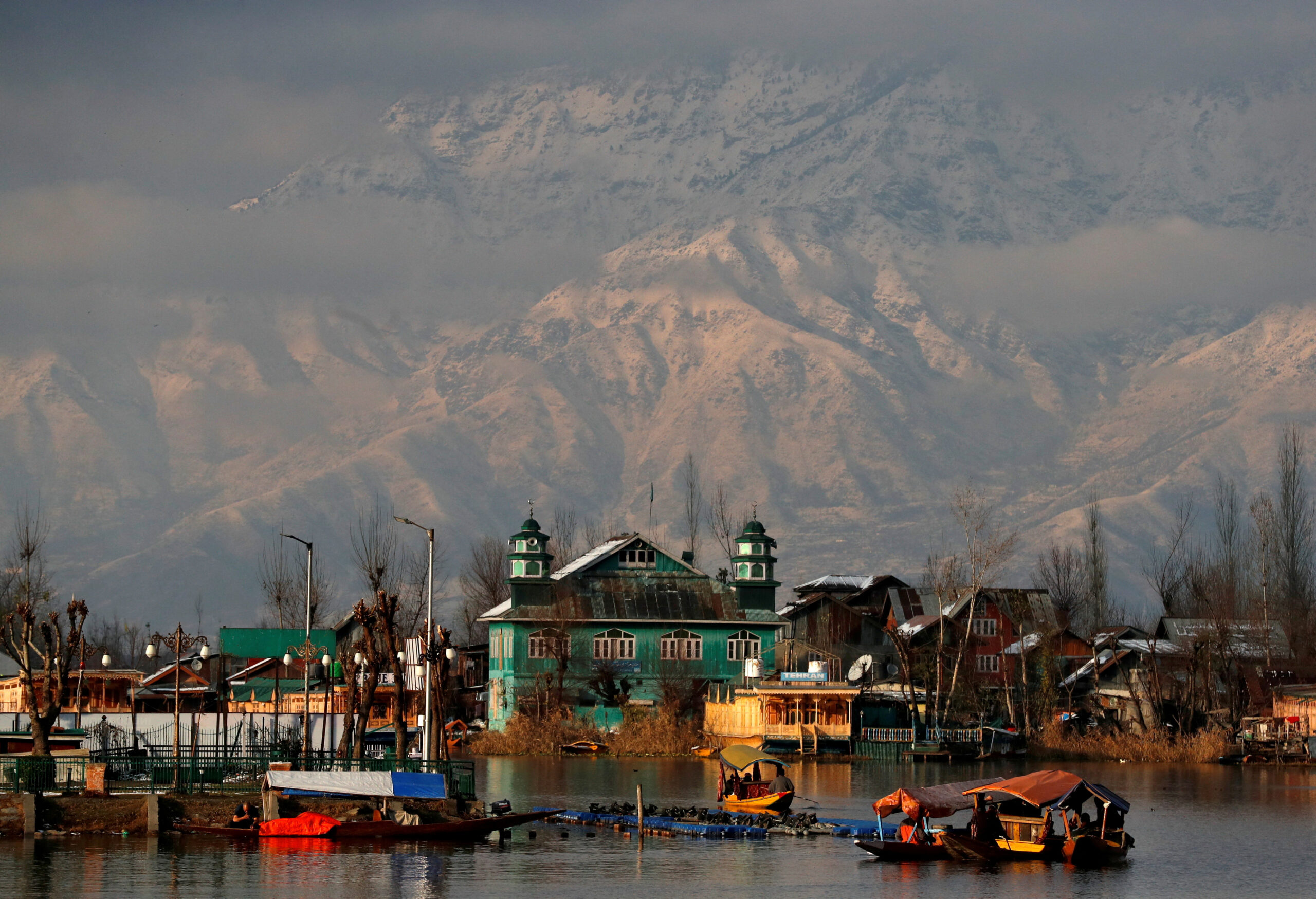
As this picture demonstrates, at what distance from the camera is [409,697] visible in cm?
11912

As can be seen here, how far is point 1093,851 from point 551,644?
64.3 meters

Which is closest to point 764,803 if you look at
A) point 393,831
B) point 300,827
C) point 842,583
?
point 393,831

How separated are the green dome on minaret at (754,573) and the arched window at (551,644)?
12.1 m

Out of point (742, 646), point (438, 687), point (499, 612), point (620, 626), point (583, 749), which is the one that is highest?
point (499, 612)

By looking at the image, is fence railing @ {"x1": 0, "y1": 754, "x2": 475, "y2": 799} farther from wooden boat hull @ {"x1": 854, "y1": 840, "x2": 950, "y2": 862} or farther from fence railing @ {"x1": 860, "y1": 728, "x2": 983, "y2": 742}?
fence railing @ {"x1": 860, "y1": 728, "x2": 983, "y2": 742}

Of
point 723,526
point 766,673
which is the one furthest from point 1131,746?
point 723,526

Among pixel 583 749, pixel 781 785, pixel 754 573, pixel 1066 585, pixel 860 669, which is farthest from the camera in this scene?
pixel 1066 585

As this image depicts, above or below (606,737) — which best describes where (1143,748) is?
below

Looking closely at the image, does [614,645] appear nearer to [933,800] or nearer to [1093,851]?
[933,800]

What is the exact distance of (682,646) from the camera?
378ft

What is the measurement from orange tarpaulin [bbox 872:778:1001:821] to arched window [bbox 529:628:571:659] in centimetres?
6075

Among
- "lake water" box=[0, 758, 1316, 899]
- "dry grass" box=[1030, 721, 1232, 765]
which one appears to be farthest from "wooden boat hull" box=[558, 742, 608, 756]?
"lake water" box=[0, 758, 1316, 899]

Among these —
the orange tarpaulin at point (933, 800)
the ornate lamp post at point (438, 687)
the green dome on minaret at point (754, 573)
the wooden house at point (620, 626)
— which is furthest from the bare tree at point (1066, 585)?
the orange tarpaulin at point (933, 800)

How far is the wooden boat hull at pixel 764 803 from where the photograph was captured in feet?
201
